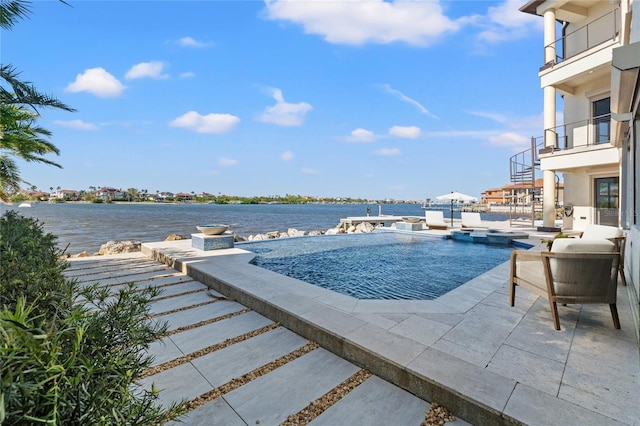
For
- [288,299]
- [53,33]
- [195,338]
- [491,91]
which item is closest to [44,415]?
[195,338]

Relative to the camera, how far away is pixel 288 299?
4.05 m

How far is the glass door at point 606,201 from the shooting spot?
37.1 ft

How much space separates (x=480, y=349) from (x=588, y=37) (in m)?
15.3

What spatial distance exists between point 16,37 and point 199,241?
17.9 feet

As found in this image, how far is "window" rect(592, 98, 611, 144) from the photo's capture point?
11.0m

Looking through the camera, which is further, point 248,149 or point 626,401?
point 248,149


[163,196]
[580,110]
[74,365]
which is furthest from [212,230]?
[163,196]

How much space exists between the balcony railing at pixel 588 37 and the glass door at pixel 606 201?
5.05m

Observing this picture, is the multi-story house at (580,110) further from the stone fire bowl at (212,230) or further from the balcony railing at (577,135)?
the stone fire bowl at (212,230)

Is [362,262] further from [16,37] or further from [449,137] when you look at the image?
[449,137]

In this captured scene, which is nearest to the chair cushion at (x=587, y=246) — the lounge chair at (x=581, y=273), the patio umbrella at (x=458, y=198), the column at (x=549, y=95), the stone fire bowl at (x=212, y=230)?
the lounge chair at (x=581, y=273)

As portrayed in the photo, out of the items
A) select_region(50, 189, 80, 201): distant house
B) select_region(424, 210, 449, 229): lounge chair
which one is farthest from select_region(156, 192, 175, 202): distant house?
select_region(424, 210, 449, 229): lounge chair

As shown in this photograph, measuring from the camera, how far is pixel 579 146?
11.1 metres

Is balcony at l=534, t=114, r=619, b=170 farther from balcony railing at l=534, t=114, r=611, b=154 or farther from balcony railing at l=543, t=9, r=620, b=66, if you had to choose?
balcony railing at l=543, t=9, r=620, b=66
